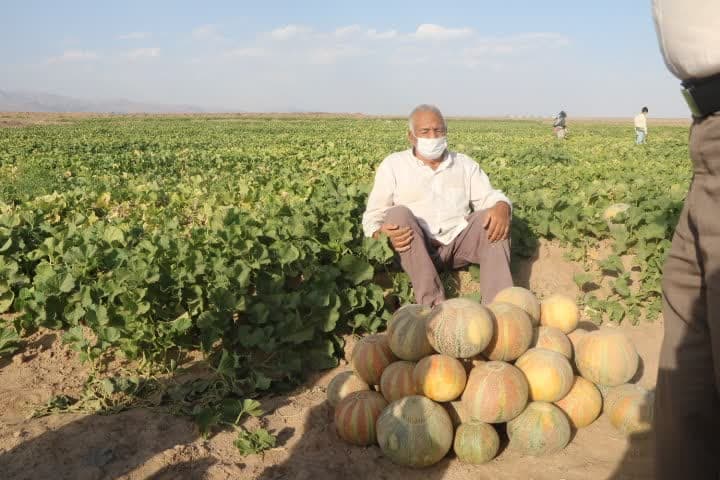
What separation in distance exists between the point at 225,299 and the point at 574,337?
2.07 m

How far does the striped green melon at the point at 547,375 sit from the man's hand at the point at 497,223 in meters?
1.36

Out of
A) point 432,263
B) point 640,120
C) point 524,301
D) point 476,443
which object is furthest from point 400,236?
point 640,120

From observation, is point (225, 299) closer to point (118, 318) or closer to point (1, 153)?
point (118, 318)

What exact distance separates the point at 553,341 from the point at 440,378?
2.40 ft

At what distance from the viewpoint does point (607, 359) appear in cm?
316

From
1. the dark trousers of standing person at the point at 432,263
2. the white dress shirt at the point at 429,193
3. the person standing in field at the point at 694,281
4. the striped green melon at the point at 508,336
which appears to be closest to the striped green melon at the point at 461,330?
the striped green melon at the point at 508,336

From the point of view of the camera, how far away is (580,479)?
2750mm

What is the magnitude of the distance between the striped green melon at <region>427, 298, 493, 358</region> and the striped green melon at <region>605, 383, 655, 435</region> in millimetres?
780

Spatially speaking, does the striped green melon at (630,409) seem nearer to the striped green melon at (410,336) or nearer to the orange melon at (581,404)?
the orange melon at (581,404)

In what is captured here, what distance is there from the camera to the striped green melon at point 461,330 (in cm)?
293

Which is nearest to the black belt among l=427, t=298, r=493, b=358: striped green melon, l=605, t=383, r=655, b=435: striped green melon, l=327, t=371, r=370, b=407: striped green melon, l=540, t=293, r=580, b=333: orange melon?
l=427, t=298, r=493, b=358: striped green melon

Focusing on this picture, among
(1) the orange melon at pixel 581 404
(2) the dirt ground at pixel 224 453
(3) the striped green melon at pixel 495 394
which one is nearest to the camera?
(2) the dirt ground at pixel 224 453

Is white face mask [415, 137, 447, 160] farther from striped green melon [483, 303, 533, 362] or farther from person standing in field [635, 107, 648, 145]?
person standing in field [635, 107, 648, 145]

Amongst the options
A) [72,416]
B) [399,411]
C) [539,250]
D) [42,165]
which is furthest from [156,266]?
[42,165]
